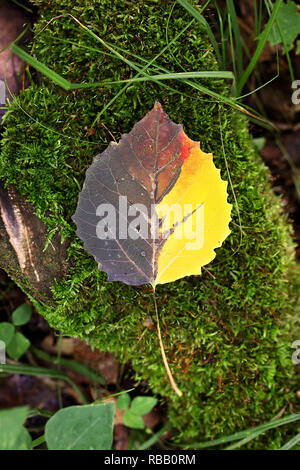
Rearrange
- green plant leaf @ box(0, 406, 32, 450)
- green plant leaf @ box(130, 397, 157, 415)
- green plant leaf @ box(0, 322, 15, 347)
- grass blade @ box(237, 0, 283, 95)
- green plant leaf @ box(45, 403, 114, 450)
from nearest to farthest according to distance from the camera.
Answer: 1. green plant leaf @ box(0, 406, 32, 450)
2. green plant leaf @ box(45, 403, 114, 450)
3. grass blade @ box(237, 0, 283, 95)
4. green plant leaf @ box(130, 397, 157, 415)
5. green plant leaf @ box(0, 322, 15, 347)

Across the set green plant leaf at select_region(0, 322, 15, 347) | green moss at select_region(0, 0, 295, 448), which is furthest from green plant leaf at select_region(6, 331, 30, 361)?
green moss at select_region(0, 0, 295, 448)

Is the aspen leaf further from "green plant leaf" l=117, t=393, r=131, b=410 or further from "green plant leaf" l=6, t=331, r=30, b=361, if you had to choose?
"green plant leaf" l=6, t=331, r=30, b=361

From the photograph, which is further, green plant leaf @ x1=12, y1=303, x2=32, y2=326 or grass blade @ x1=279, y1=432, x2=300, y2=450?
green plant leaf @ x1=12, y1=303, x2=32, y2=326

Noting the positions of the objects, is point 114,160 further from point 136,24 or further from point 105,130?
point 136,24

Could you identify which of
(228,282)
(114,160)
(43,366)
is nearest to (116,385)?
(43,366)

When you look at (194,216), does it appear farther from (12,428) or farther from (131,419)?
(131,419)

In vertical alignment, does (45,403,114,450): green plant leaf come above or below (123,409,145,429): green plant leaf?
above

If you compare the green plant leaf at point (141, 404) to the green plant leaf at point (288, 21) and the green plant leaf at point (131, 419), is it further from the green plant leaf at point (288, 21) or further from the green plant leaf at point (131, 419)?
the green plant leaf at point (288, 21)

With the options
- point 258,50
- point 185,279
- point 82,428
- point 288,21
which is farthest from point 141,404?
point 288,21
